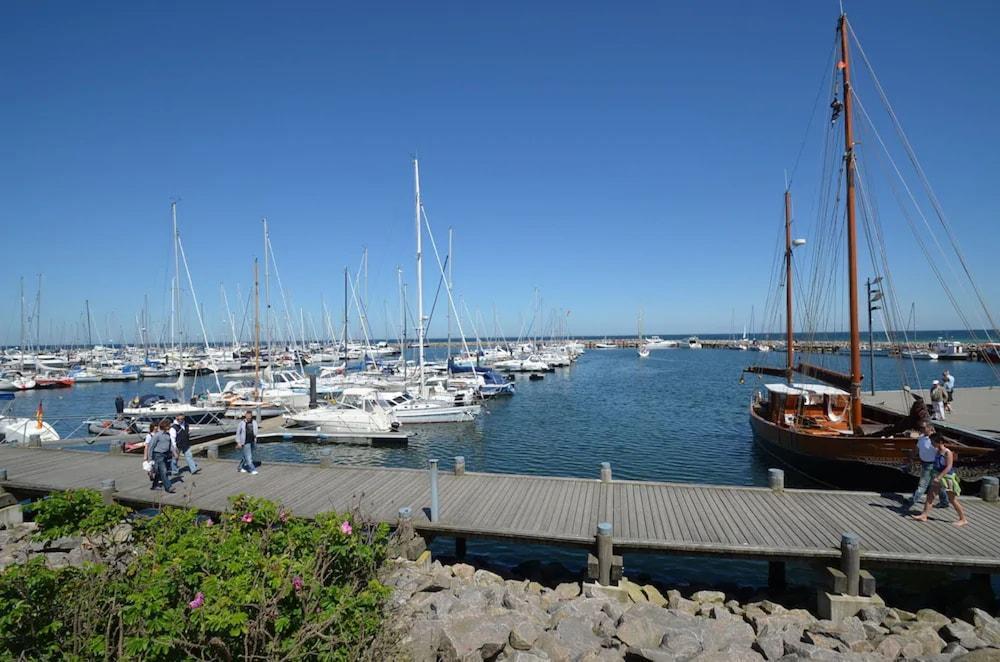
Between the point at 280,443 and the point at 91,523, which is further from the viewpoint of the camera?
the point at 280,443

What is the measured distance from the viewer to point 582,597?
10.3 meters

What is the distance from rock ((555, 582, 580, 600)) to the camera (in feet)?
34.4

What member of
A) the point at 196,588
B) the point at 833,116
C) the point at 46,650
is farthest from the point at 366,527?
the point at 833,116

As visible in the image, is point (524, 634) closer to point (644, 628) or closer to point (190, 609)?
point (644, 628)

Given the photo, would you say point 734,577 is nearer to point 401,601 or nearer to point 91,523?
point 401,601

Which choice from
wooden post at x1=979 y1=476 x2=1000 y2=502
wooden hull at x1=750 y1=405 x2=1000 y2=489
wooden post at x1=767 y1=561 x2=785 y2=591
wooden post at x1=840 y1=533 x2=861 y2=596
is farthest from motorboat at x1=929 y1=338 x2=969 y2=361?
wooden post at x1=840 y1=533 x2=861 y2=596

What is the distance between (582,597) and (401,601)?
356 cm

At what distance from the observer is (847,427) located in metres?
20.5

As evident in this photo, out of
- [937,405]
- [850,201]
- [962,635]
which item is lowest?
[962,635]

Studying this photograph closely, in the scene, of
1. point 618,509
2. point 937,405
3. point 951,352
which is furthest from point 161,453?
point 951,352

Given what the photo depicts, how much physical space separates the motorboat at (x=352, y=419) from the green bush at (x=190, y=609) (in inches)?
A: 870

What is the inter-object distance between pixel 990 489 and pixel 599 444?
16641 millimetres

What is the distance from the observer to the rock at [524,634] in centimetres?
826

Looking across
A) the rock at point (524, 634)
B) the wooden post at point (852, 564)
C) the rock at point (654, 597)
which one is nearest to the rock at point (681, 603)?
the rock at point (654, 597)
